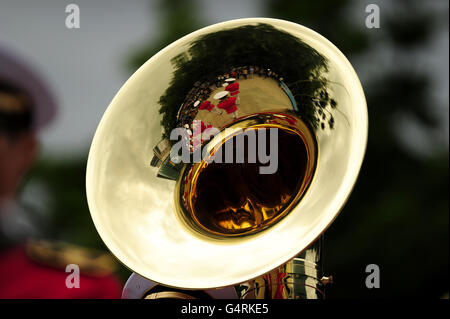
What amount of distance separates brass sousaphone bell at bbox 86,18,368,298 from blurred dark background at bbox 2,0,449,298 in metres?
2.59

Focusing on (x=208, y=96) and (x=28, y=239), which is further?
(x=208, y=96)

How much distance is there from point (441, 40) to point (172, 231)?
3.88 meters

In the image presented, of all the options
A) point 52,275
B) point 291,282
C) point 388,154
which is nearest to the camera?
point 52,275

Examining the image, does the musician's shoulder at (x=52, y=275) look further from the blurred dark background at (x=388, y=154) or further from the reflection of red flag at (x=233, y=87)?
the blurred dark background at (x=388, y=154)

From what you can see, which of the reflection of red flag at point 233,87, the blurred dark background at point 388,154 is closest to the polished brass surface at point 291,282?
the reflection of red flag at point 233,87

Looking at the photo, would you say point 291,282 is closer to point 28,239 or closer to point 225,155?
point 225,155

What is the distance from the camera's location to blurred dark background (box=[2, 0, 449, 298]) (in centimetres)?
438

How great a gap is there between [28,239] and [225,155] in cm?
67

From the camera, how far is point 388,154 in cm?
470

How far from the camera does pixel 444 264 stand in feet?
13.9

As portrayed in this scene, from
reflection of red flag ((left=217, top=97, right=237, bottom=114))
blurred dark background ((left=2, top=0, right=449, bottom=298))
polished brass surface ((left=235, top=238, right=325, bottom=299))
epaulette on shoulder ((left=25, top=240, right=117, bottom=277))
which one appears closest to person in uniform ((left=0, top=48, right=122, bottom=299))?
epaulette on shoulder ((left=25, top=240, right=117, bottom=277))

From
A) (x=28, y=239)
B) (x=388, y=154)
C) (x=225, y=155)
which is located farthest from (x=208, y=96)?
(x=388, y=154)

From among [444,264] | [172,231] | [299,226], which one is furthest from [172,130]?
[444,264]
